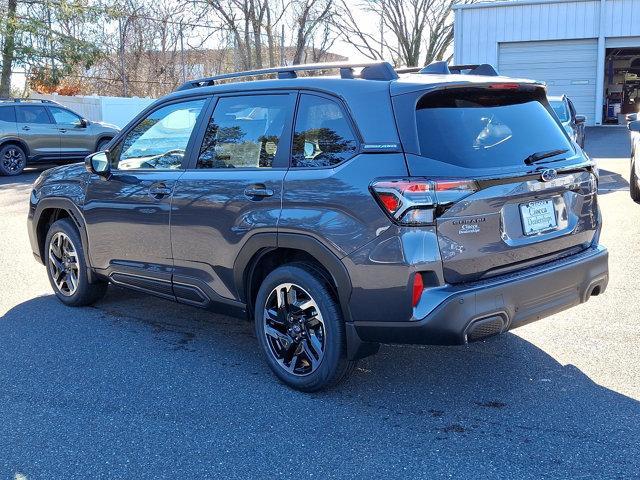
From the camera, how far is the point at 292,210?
405 cm

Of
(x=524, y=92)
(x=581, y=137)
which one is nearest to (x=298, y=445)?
(x=524, y=92)

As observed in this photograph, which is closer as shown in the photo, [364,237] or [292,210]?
[364,237]

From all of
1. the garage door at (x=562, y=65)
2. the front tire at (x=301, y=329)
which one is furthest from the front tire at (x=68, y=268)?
the garage door at (x=562, y=65)

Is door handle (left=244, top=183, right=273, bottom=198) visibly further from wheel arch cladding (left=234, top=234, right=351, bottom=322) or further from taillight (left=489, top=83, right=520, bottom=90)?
taillight (left=489, top=83, right=520, bottom=90)

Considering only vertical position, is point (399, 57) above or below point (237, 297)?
above

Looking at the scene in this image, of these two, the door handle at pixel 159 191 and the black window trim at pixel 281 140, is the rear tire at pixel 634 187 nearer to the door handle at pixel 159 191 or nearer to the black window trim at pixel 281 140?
the black window trim at pixel 281 140

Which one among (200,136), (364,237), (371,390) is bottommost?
(371,390)

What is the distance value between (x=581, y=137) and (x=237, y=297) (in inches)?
479

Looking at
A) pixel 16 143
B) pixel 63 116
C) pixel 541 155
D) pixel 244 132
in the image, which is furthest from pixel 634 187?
pixel 16 143

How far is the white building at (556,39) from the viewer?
2694 centimetres

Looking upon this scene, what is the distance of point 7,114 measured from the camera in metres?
16.5

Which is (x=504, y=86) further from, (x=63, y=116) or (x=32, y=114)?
(x=63, y=116)

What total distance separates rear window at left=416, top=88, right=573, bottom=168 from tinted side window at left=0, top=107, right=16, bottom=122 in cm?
1487

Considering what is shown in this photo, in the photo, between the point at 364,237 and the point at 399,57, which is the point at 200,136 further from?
the point at 399,57
